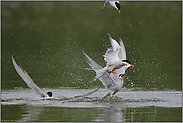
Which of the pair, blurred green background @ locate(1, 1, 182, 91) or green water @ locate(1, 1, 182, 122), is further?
blurred green background @ locate(1, 1, 182, 91)

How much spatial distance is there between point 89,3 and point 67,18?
351 cm

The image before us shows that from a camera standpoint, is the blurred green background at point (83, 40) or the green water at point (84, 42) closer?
the green water at point (84, 42)

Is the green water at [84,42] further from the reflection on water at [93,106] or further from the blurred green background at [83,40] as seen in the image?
the reflection on water at [93,106]

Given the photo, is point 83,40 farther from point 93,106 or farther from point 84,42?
point 93,106

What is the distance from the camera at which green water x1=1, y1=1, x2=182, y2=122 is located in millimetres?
12828

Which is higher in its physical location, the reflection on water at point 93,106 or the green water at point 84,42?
the green water at point 84,42

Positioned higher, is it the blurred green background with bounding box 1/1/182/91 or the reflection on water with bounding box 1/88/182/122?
the blurred green background with bounding box 1/1/182/91

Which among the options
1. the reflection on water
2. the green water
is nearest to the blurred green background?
the green water

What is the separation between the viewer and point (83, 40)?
891 inches

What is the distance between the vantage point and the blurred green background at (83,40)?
13288 millimetres

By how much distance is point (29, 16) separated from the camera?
99.1 feet

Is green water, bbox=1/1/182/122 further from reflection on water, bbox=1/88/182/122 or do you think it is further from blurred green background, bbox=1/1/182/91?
reflection on water, bbox=1/88/182/122

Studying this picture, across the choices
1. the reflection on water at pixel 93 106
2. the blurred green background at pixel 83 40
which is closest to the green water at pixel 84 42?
the blurred green background at pixel 83 40

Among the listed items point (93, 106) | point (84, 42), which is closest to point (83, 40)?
point (84, 42)
